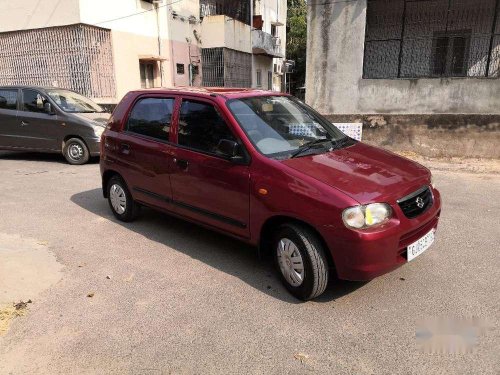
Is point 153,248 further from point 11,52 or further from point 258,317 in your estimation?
point 11,52

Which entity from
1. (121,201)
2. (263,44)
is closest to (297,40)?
(263,44)

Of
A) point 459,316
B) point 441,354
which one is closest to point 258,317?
point 441,354

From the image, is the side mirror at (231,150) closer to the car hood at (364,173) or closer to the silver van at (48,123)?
the car hood at (364,173)

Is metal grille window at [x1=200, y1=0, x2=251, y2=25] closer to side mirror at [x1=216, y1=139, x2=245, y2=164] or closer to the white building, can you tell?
the white building

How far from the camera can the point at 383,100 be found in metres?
10.4

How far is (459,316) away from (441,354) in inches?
21.0

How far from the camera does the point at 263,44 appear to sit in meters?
27.2

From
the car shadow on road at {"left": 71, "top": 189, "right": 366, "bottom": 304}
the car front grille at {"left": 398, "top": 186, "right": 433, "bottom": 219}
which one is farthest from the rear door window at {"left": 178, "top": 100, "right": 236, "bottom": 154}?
the car front grille at {"left": 398, "top": 186, "right": 433, "bottom": 219}

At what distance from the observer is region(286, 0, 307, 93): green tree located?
128ft

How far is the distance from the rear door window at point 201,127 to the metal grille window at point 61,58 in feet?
39.3

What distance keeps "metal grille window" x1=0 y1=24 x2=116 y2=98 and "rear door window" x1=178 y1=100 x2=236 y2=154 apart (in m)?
12.0

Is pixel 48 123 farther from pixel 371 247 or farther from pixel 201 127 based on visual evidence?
pixel 371 247

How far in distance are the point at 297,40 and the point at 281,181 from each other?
3961 cm

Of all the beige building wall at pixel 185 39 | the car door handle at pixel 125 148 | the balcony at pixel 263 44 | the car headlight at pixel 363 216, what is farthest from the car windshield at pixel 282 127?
the balcony at pixel 263 44
